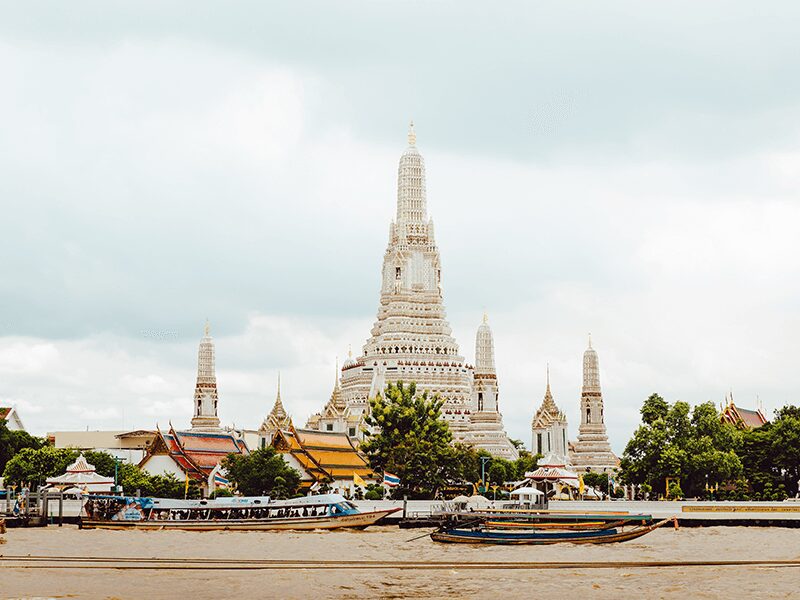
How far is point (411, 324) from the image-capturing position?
103m

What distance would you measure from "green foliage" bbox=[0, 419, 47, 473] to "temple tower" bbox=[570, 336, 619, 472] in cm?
4369

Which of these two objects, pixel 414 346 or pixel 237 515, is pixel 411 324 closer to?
pixel 414 346

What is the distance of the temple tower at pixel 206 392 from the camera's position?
104m

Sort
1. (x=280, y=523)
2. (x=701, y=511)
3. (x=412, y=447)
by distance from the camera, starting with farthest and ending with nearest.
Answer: (x=412, y=447) < (x=701, y=511) < (x=280, y=523)

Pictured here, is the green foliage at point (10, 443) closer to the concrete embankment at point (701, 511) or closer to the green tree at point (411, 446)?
Result: the green tree at point (411, 446)

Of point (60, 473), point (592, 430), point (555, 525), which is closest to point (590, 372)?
point (592, 430)

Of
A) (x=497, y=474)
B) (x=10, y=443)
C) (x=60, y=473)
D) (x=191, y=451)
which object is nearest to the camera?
(x=60, y=473)

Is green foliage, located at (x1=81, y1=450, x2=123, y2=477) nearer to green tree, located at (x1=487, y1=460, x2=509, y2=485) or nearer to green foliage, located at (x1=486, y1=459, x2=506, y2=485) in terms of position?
green foliage, located at (x1=486, y1=459, x2=506, y2=485)

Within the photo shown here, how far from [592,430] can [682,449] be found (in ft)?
131

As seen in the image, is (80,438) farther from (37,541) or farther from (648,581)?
(648,581)

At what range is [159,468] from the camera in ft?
247

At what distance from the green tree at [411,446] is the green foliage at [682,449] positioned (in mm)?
9699

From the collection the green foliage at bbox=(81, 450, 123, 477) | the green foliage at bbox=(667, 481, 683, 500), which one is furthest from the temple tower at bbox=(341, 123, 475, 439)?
the green foliage at bbox=(667, 481, 683, 500)

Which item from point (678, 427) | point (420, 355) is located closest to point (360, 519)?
point (678, 427)
